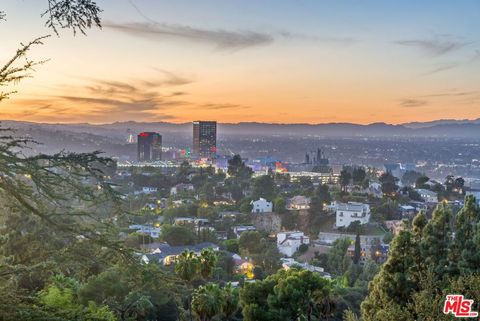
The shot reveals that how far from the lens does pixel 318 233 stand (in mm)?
38469

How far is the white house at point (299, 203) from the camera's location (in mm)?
44472

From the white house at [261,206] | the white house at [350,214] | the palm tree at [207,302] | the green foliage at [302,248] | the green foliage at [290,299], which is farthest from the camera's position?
the white house at [261,206]

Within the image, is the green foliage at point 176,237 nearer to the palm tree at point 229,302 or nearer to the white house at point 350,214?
the white house at point 350,214

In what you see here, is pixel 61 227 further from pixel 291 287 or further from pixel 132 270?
pixel 291 287

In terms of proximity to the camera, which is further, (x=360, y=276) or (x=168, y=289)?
(x=360, y=276)

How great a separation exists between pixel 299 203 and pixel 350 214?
296 inches

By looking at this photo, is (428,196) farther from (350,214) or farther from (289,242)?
(289,242)

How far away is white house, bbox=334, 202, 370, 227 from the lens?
38562mm

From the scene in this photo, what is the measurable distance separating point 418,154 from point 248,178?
13286cm

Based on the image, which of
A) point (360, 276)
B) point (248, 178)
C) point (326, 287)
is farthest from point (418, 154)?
point (326, 287)
